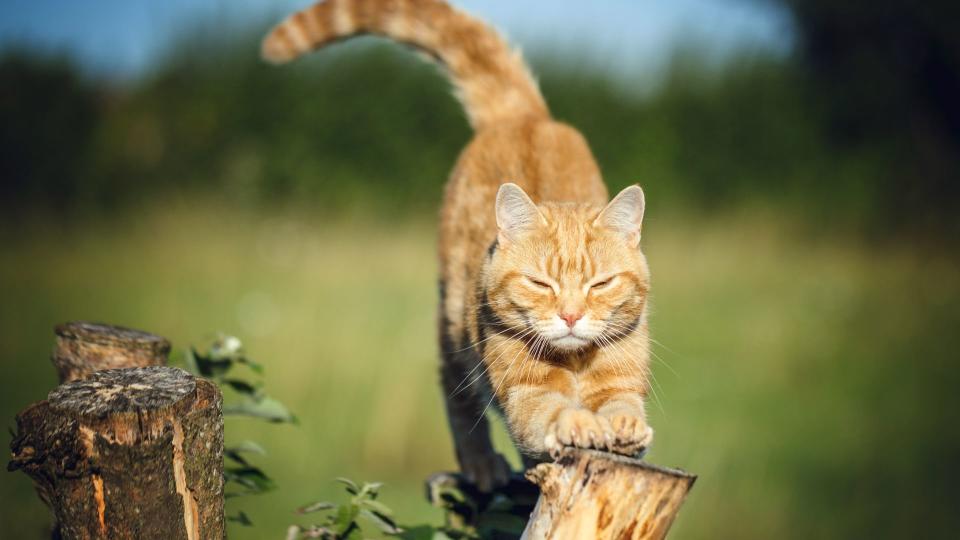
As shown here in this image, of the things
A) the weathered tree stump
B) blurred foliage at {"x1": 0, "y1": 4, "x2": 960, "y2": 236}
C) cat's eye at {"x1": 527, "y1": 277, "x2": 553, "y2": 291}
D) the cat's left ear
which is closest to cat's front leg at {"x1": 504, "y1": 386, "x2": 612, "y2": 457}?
cat's eye at {"x1": 527, "y1": 277, "x2": 553, "y2": 291}

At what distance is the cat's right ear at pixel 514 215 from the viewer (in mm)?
2678

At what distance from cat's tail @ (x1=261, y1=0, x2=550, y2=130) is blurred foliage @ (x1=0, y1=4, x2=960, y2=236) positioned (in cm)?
538

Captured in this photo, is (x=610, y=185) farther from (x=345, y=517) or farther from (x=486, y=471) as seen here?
(x=345, y=517)

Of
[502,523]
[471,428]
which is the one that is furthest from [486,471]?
[502,523]

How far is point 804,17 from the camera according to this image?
13.0 meters

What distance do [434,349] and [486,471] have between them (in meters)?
3.29

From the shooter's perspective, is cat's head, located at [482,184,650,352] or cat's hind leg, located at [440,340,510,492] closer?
cat's head, located at [482,184,650,352]

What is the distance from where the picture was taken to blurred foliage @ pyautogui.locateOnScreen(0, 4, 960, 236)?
936 centimetres

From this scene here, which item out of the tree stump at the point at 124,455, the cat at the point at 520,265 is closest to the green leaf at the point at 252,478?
the tree stump at the point at 124,455

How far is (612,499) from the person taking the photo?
181 centimetres

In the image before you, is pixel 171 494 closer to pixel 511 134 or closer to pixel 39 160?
pixel 511 134

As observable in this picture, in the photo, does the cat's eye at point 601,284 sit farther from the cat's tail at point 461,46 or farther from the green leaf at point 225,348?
the cat's tail at point 461,46

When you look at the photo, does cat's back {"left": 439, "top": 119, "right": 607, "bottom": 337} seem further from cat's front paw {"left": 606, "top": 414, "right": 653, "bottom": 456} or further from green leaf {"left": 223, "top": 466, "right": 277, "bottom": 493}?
cat's front paw {"left": 606, "top": 414, "right": 653, "bottom": 456}

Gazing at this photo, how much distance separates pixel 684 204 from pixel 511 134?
7925mm
